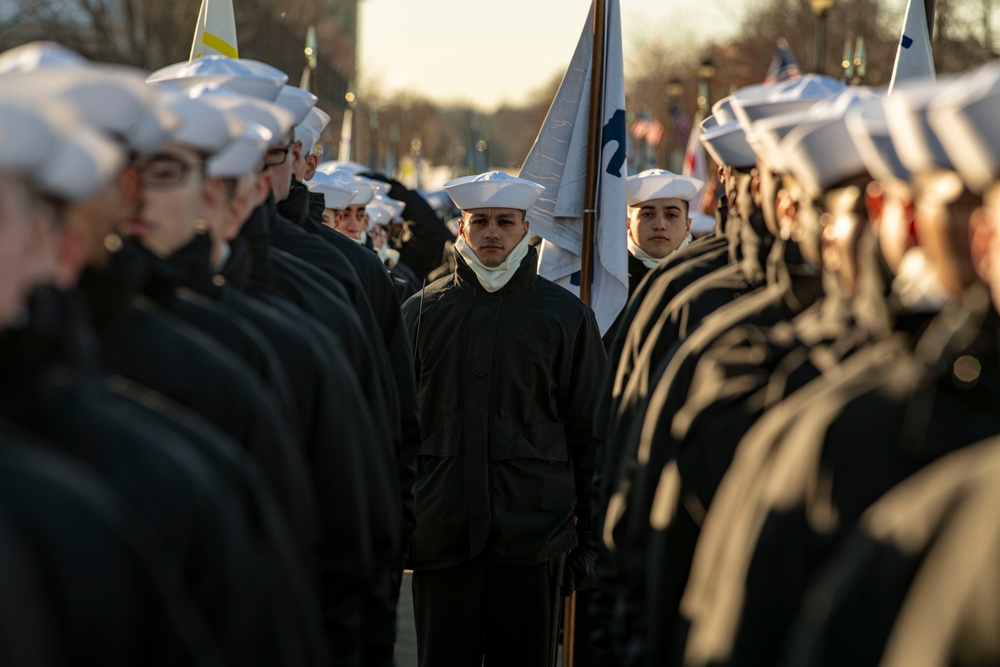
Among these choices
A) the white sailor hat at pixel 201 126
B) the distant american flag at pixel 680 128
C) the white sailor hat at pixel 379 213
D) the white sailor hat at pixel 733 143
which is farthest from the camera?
the distant american flag at pixel 680 128

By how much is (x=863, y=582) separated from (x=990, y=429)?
0.65 m

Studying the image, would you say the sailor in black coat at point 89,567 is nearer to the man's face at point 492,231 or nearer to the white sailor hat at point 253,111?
the white sailor hat at point 253,111

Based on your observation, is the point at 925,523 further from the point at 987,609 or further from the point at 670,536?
the point at 670,536

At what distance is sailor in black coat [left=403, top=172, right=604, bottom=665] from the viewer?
6688 millimetres

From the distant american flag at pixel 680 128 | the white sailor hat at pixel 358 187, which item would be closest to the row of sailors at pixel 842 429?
the white sailor hat at pixel 358 187

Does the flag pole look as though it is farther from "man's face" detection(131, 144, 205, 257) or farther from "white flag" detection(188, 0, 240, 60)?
"man's face" detection(131, 144, 205, 257)

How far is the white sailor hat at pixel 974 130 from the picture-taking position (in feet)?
7.97

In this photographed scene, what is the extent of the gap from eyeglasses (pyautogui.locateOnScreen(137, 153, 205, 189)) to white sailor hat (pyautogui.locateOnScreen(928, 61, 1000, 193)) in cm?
155

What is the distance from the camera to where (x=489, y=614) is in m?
6.80

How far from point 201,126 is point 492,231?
3905 mm

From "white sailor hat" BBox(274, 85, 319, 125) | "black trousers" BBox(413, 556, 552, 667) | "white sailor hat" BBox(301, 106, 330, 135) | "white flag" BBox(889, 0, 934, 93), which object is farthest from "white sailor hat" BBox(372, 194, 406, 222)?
"white sailor hat" BBox(274, 85, 319, 125)

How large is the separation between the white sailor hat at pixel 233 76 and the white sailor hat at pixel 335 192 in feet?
13.0

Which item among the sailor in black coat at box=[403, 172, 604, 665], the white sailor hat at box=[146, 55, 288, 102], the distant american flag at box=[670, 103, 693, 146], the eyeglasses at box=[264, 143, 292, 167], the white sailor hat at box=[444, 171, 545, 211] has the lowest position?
the sailor in black coat at box=[403, 172, 604, 665]

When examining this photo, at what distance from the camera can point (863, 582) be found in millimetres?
2277
